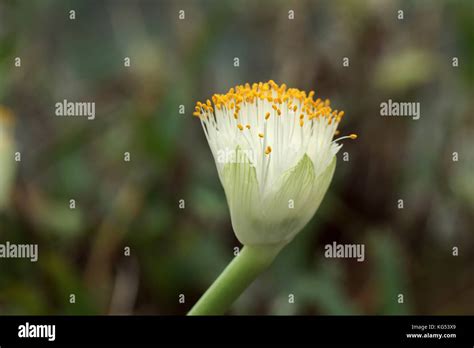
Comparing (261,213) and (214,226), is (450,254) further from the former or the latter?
(261,213)

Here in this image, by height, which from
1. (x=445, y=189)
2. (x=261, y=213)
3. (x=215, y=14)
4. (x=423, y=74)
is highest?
(x=215, y=14)

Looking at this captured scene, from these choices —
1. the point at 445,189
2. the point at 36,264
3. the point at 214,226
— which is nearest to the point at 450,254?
the point at 445,189

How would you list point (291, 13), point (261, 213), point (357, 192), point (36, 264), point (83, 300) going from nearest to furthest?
1. point (261, 213)
2. point (83, 300)
3. point (36, 264)
4. point (357, 192)
5. point (291, 13)

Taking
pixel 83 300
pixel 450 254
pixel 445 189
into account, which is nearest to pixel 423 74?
pixel 445 189

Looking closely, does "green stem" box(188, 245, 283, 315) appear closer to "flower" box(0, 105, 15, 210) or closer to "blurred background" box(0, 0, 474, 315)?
"blurred background" box(0, 0, 474, 315)

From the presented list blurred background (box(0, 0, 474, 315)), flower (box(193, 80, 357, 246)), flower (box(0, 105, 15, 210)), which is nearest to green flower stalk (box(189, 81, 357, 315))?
flower (box(193, 80, 357, 246))

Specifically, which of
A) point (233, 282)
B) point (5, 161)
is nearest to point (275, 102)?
point (233, 282)
